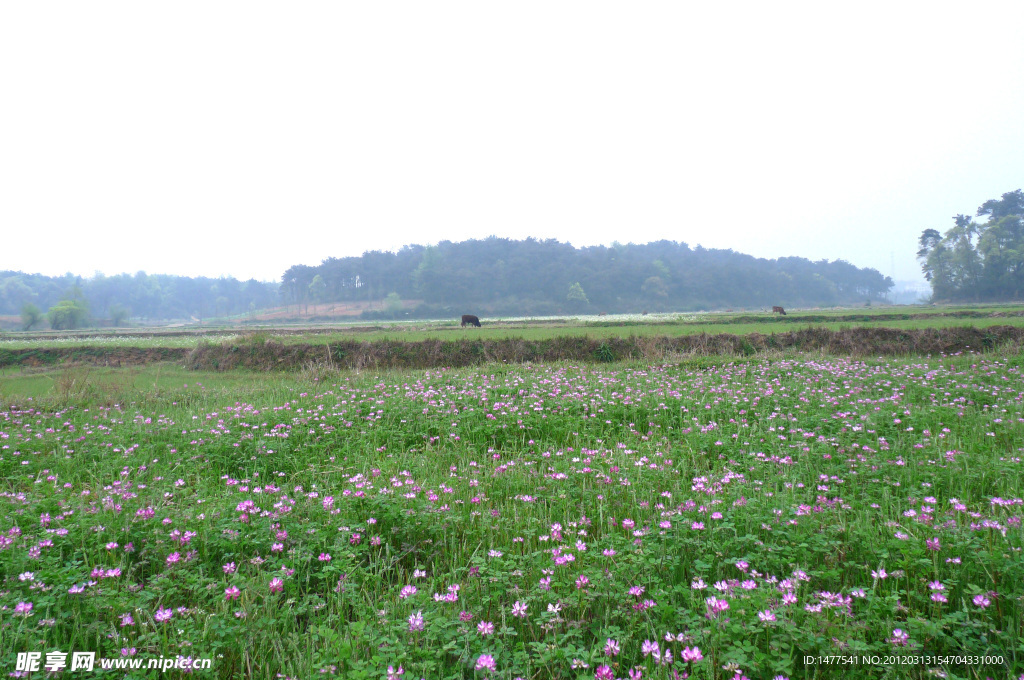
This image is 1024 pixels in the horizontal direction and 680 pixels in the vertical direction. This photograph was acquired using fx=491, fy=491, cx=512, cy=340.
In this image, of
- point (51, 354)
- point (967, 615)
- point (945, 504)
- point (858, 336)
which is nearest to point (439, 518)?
point (967, 615)

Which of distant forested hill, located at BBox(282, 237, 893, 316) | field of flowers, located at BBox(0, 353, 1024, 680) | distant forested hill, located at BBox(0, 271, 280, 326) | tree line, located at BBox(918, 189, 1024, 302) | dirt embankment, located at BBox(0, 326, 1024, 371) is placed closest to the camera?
field of flowers, located at BBox(0, 353, 1024, 680)

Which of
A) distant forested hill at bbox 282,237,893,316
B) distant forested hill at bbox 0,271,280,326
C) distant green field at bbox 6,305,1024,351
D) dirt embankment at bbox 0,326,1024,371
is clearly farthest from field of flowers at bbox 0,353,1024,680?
distant forested hill at bbox 0,271,280,326

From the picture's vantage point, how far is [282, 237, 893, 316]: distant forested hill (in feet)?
344

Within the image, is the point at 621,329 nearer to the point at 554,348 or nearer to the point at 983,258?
the point at 554,348

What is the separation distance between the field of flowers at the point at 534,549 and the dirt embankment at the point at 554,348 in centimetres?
1184

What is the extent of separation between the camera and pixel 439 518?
3.81 meters

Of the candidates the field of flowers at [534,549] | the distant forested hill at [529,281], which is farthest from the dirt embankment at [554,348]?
the distant forested hill at [529,281]

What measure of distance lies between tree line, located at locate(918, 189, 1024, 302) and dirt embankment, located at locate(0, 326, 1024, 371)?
79.2 meters

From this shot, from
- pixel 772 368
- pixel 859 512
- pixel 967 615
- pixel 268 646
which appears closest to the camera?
pixel 967 615

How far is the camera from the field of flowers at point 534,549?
A: 2248 millimetres

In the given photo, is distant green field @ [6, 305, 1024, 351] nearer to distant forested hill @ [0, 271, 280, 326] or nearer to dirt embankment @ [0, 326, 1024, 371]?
dirt embankment @ [0, 326, 1024, 371]

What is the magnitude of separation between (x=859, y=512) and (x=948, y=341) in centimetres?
1891

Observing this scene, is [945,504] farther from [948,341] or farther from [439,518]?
[948,341]

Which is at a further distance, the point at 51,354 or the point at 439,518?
the point at 51,354
